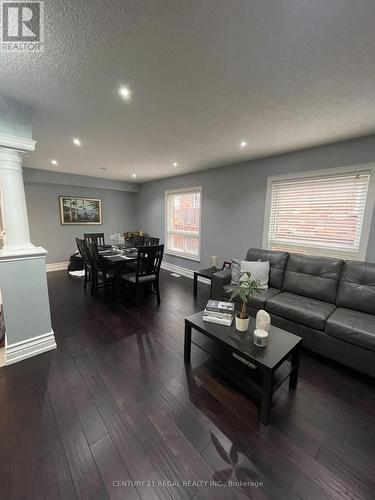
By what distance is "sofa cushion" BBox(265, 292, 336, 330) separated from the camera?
2133 mm

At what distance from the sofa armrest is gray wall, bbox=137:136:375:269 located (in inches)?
33.9

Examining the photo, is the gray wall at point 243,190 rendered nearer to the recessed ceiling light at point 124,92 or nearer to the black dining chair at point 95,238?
the black dining chair at point 95,238

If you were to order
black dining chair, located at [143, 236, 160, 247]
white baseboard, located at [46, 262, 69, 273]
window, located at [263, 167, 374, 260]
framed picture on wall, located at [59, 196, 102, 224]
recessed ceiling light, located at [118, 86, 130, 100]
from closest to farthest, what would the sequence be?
recessed ceiling light, located at [118, 86, 130, 100]
window, located at [263, 167, 374, 260]
black dining chair, located at [143, 236, 160, 247]
white baseboard, located at [46, 262, 69, 273]
framed picture on wall, located at [59, 196, 102, 224]

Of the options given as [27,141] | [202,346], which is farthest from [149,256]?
[27,141]

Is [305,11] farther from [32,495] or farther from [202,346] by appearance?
[32,495]

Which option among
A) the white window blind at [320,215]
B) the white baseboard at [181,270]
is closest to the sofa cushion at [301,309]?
the white window blind at [320,215]

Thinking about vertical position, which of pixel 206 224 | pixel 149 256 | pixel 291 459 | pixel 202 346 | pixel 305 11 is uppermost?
pixel 305 11

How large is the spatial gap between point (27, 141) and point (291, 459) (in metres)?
3.34

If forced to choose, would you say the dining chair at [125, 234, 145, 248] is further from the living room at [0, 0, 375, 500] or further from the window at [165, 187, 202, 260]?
the living room at [0, 0, 375, 500]

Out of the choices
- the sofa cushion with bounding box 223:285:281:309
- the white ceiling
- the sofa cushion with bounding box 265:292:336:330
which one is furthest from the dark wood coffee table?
the white ceiling

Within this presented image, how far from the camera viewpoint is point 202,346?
6.47ft

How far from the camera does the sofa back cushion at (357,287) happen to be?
2230 millimetres

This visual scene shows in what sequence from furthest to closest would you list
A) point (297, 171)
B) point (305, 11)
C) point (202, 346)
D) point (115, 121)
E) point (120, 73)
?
point (297, 171)
point (115, 121)
point (202, 346)
point (120, 73)
point (305, 11)

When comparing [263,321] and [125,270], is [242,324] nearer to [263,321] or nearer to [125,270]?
[263,321]
